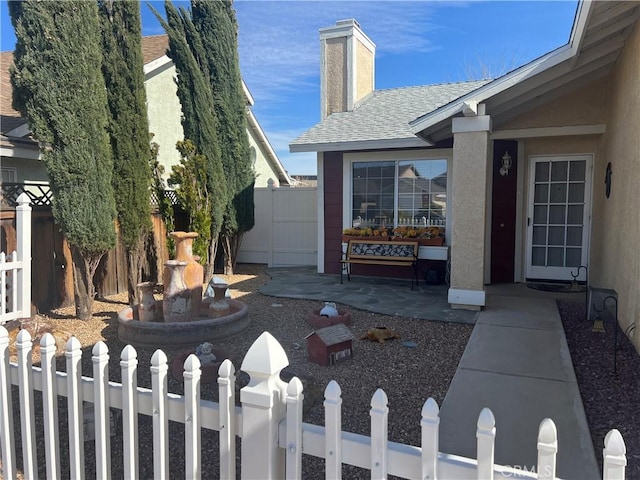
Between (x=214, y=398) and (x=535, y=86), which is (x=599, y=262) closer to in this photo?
(x=535, y=86)

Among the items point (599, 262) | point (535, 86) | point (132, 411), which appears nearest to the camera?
point (132, 411)

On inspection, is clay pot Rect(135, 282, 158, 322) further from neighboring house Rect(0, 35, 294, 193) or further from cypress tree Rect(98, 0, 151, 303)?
neighboring house Rect(0, 35, 294, 193)

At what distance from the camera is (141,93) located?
6.64 metres

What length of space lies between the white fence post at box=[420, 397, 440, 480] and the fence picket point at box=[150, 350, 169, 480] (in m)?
1.05

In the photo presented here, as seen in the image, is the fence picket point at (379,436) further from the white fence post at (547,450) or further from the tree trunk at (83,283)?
the tree trunk at (83,283)

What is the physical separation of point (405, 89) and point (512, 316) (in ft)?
25.1

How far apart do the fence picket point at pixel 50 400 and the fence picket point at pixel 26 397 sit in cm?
12

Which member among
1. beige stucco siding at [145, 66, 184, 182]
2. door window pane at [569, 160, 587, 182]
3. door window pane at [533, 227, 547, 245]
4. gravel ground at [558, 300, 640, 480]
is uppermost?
beige stucco siding at [145, 66, 184, 182]

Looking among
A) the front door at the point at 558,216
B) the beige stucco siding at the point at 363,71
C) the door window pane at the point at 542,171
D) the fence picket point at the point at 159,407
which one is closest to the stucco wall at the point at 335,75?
the beige stucco siding at the point at 363,71

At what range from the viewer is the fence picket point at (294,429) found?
163cm

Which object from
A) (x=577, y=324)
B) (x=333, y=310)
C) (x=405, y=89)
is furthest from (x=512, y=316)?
(x=405, y=89)

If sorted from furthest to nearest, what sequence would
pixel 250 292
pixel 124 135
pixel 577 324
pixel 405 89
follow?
1. pixel 405 89
2. pixel 250 292
3. pixel 124 135
4. pixel 577 324

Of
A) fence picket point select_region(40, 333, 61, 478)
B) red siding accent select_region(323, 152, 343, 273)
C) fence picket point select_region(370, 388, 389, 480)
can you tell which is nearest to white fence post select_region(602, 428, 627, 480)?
fence picket point select_region(370, 388, 389, 480)

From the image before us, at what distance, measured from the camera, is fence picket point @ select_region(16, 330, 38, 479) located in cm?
223
